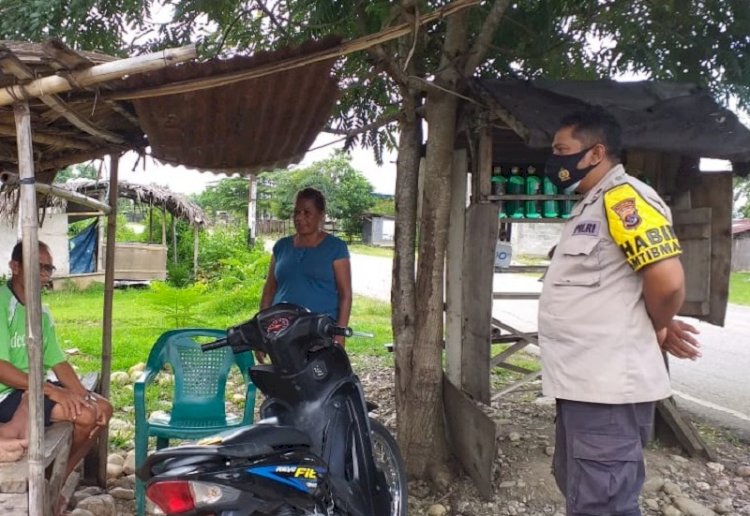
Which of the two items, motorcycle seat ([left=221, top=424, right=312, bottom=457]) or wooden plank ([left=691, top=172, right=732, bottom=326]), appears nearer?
motorcycle seat ([left=221, top=424, right=312, bottom=457])

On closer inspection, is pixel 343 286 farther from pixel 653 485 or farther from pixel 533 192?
pixel 653 485

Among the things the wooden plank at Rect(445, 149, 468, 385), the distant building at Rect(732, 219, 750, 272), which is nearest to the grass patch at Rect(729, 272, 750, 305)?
the distant building at Rect(732, 219, 750, 272)

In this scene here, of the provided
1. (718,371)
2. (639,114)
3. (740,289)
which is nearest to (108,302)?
→ (639,114)

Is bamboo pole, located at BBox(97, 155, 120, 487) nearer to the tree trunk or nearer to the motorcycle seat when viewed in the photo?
the tree trunk

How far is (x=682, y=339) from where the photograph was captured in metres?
2.45

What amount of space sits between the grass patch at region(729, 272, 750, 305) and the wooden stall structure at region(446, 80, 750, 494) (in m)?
8.39

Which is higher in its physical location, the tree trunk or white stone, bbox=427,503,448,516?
the tree trunk

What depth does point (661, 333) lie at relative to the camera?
7.93ft

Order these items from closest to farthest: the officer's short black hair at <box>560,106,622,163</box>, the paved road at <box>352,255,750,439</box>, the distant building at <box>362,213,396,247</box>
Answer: the officer's short black hair at <box>560,106,622,163</box>, the paved road at <box>352,255,750,439</box>, the distant building at <box>362,213,396,247</box>

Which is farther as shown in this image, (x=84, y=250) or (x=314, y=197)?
(x=84, y=250)

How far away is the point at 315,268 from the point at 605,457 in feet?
6.85

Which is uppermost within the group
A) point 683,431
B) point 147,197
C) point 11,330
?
point 147,197

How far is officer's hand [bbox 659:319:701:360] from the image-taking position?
7.94 feet

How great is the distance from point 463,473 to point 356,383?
1.60m
